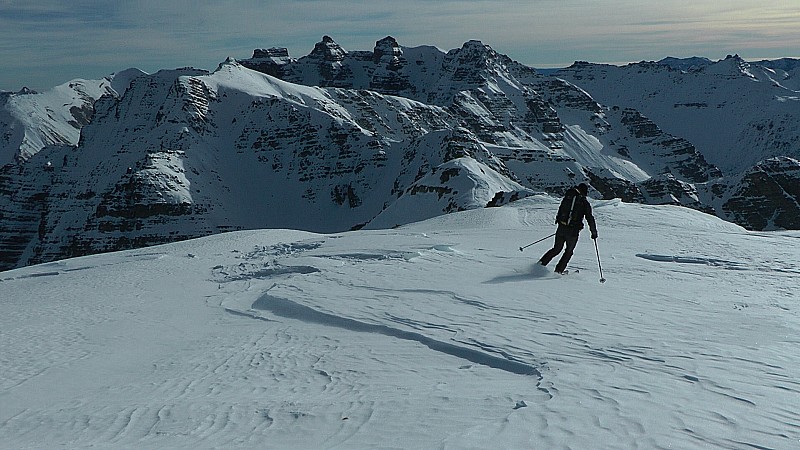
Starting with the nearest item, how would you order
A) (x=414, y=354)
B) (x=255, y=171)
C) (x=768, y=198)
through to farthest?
(x=414, y=354) → (x=768, y=198) → (x=255, y=171)

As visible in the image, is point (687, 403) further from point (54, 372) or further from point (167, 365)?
point (54, 372)

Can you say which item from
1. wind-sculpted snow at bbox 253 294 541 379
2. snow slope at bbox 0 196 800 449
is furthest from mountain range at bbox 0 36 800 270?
wind-sculpted snow at bbox 253 294 541 379

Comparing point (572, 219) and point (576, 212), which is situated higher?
point (576, 212)

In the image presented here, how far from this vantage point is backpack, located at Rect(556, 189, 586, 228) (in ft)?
46.3

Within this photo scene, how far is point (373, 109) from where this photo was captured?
179 meters

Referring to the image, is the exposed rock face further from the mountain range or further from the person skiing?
the person skiing

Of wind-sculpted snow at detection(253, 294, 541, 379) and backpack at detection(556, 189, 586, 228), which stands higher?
backpack at detection(556, 189, 586, 228)

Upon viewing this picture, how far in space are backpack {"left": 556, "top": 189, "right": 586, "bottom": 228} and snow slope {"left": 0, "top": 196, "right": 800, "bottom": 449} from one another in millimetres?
1201

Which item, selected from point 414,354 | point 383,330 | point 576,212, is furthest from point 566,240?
point 414,354

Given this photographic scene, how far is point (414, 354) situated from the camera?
889cm

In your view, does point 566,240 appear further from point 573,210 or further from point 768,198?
point 768,198

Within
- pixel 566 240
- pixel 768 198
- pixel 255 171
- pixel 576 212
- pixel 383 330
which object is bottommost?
pixel 255 171

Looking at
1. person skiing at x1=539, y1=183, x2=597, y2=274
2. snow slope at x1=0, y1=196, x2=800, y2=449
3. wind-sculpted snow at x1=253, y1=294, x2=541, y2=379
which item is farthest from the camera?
person skiing at x1=539, y1=183, x2=597, y2=274

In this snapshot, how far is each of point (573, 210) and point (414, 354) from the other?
6752mm
